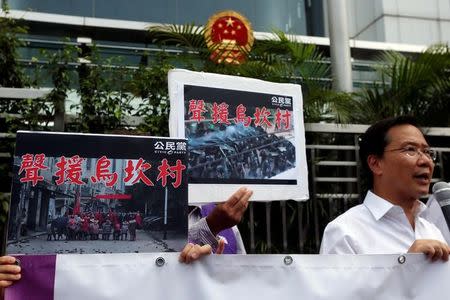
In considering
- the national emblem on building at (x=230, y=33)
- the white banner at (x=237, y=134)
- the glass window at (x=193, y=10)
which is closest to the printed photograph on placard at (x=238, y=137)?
the white banner at (x=237, y=134)

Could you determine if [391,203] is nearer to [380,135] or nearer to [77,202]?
[380,135]

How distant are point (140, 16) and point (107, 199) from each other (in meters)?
6.66

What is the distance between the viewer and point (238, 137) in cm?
160

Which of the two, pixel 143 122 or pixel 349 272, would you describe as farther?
pixel 143 122

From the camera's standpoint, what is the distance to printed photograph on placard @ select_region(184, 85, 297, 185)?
1.53m

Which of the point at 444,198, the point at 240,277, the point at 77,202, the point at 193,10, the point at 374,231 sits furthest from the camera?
the point at 193,10

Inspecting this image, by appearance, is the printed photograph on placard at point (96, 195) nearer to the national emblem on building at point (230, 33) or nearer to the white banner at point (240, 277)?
the white banner at point (240, 277)

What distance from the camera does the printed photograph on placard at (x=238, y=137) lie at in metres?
1.53

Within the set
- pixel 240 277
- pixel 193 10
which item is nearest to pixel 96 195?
pixel 240 277

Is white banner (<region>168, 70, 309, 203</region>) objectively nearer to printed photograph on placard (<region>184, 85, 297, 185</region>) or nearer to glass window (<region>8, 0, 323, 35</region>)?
printed photograph on placard (<region>184, 85, 297, 185</region>)

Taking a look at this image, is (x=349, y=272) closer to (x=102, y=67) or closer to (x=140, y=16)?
(x=102, y=67)

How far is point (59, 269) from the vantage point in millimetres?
1304

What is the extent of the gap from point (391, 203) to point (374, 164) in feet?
0.52

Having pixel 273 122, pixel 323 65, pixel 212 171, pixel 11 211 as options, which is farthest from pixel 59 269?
pixel 323 65
